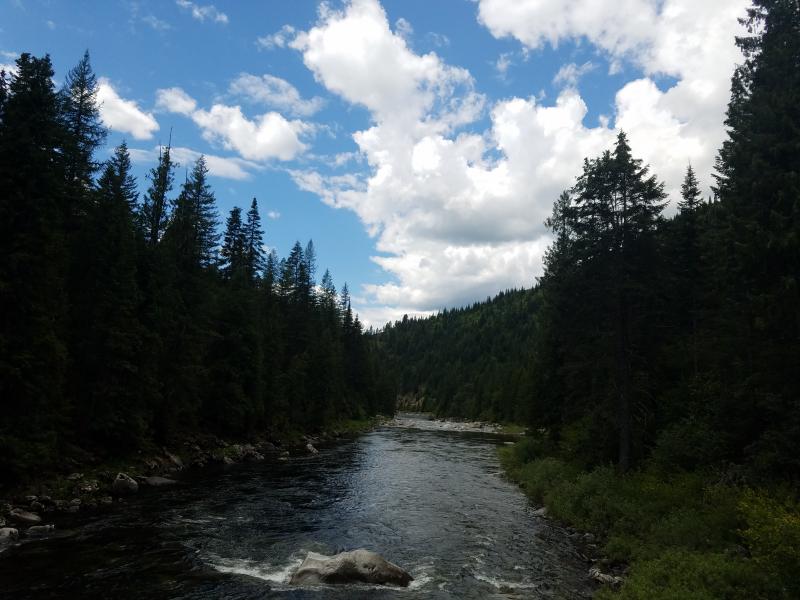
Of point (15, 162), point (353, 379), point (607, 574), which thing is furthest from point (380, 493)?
point (353, 379)

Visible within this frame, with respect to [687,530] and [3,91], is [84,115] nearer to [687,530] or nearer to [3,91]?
[3,91]

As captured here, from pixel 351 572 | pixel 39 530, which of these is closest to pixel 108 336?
pixel 39 530

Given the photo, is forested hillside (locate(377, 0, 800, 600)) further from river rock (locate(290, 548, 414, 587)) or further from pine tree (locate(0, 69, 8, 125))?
pine tree (locate(0, 69, 8, 125))

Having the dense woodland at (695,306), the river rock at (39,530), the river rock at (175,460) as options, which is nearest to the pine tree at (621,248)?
the dense woodland at (695,306)

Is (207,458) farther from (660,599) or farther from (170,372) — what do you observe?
(660,599)

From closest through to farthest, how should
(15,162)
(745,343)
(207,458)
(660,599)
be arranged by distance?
(660,599), (745,343), (15,162), (207,458)

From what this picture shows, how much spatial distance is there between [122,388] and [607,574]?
2673 cm

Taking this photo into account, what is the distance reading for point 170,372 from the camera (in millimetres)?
36281

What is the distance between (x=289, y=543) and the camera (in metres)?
18.0

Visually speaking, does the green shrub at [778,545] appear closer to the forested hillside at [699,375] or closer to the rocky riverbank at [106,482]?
the forested hillside at [699,375]

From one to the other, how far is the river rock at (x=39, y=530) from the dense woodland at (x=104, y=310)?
12.6ft

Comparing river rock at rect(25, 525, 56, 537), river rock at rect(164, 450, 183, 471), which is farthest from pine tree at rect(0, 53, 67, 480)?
river rock at rect(164, 450, 183, 471)

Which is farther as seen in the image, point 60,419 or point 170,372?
point 170,372

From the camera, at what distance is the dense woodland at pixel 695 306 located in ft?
50.0
